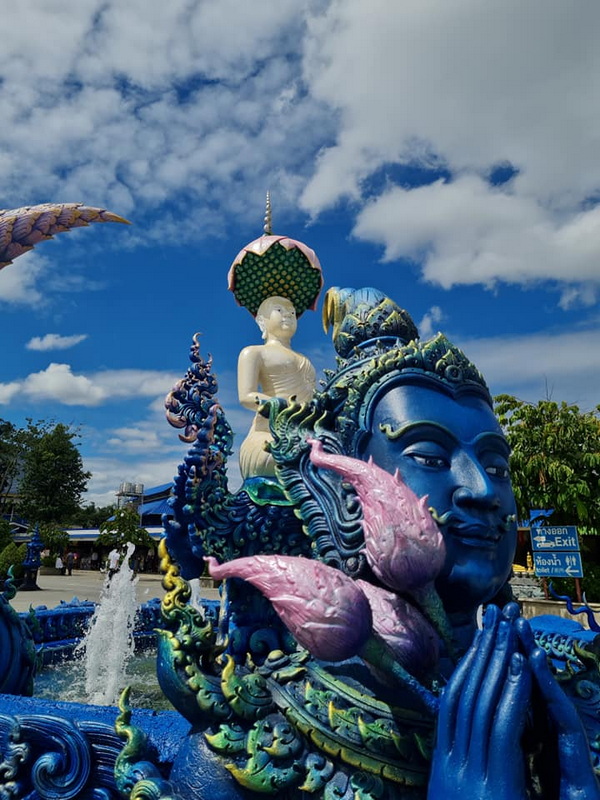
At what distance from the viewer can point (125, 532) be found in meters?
30.2

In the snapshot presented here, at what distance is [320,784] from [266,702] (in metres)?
0.31

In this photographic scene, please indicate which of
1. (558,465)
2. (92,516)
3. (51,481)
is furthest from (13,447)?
(558,465)

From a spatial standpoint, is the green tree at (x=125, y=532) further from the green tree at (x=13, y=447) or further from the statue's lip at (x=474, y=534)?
the statue's lip at (x=474, y=534)

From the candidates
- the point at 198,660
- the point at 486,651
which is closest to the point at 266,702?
the point at 198,660

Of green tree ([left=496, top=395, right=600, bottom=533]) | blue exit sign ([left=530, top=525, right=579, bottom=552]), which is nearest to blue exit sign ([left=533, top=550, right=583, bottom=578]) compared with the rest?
blue exit sign ([left=530, top=525, right=579, bottom=552])

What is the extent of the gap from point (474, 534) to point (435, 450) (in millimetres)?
335

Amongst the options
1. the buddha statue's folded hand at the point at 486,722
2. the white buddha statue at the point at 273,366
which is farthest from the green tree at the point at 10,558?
→ the buddha statue's folded hand at the point at 486,722

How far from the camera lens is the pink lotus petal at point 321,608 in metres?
1.73

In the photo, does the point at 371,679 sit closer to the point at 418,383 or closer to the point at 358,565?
the point at 358,565

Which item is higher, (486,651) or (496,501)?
(496,501)

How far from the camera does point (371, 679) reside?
2014 millimetres

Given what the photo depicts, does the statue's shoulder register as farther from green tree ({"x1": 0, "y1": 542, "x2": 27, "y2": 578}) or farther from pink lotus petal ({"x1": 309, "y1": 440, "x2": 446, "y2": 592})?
green tree ({"x1": 0, "y1": 542, "x2": 27, "y2": 578})

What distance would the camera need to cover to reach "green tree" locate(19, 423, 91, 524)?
112 feet

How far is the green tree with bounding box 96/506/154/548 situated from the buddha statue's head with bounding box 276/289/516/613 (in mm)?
29624
